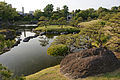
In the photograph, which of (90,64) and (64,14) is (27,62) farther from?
(64,14)

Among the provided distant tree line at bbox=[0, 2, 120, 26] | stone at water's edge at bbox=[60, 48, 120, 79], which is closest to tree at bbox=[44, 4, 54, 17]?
distant tree line at bbox=[0, 2, 120, 26]

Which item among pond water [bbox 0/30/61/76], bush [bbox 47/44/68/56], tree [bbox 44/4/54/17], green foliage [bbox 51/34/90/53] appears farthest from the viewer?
tree [bbox 44/4/54/17]

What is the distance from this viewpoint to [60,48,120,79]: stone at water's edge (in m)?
8.39

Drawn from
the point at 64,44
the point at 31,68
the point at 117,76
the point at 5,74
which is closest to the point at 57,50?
the point at 64,44

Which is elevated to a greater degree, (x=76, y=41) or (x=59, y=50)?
→ (x=76, y=41)

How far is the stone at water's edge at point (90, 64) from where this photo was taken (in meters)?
8.39

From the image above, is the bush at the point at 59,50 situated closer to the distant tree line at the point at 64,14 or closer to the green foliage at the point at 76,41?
the green foliage at the point at 76,41

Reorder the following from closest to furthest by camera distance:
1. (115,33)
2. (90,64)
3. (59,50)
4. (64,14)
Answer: (90,64) < (115,33) < (59,50) < (64,14)

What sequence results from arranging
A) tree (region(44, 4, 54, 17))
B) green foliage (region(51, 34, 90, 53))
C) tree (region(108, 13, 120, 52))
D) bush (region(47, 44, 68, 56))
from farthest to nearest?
tree (region(44, 4, 54, 17)) < bush (region(47, 44, 68, 56)) < green foliage (region(51, 34, 90, 53)) < tree (region(108, 13, 120, 52))

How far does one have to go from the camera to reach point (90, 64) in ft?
27.5

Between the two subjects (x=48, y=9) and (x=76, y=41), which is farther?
(x=48, y=9)

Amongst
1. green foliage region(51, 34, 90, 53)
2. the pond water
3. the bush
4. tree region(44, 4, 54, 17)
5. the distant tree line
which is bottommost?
the pond water

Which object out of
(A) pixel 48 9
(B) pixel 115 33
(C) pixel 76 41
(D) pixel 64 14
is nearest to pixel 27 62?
(C) pixel 76 41

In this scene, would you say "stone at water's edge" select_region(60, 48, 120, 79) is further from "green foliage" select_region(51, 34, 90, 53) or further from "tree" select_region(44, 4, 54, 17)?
"tree" select_region(44, 4, 54, 17)
